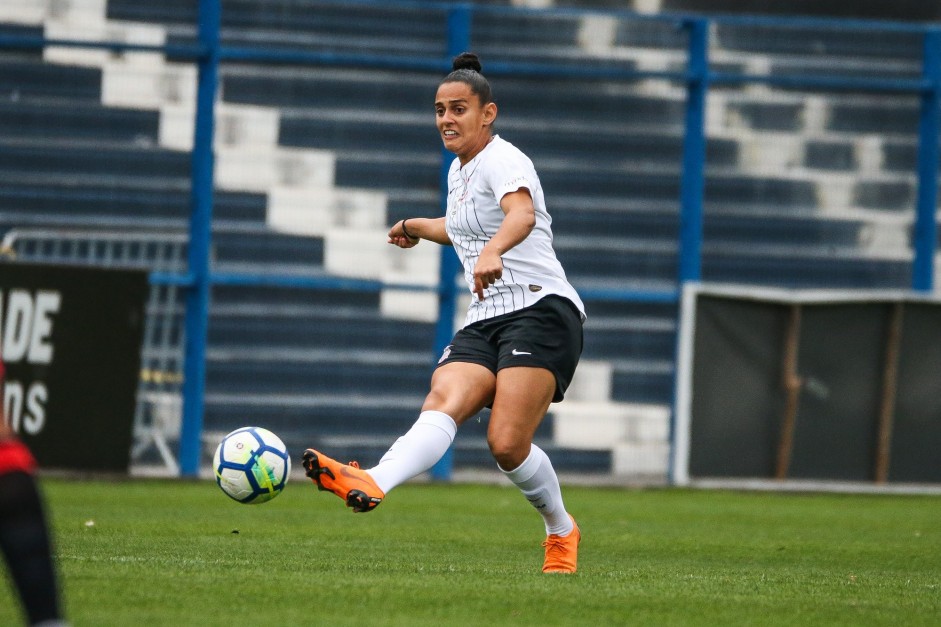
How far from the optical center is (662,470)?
1170 cm

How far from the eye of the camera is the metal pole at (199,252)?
35.2ft

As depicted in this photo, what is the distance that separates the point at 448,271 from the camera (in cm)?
1132

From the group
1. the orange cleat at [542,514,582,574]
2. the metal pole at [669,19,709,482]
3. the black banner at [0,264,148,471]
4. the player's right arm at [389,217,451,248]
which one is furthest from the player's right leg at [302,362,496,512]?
the metal pole at [669,19,709,482]

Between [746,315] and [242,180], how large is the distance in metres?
3.80

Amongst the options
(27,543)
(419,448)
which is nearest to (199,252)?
(419,448)

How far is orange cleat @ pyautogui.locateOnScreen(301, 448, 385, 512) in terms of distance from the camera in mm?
4707

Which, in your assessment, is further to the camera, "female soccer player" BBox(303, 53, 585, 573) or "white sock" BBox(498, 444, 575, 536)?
"white sock" BBox(498, 444, 575, 536)

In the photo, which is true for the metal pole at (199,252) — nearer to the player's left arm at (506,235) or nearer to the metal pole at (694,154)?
the metal pole at (694,154)

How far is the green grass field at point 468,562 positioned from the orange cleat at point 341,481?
0.27 metres

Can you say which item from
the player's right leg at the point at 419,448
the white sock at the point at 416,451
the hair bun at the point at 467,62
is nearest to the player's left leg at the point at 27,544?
the player's right leg at the point at 419,448

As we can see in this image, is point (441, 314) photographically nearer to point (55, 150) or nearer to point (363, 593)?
point (55, 150)

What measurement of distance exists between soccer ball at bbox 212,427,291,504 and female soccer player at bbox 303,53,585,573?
1.52 ft

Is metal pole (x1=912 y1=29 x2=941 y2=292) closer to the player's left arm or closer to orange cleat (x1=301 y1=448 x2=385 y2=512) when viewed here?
the player's left arm

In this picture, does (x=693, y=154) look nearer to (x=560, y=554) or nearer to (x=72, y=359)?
(x=72, y=359)
